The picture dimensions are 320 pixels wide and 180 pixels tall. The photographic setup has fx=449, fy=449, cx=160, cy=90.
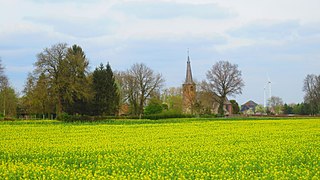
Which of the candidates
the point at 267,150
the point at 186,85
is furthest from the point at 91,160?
the point at 186,85

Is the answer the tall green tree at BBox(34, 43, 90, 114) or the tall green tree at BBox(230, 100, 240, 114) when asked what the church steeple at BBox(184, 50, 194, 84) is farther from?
the tall green tree at BBox(34, 43, 90, 114)

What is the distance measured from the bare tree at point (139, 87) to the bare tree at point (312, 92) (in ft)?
142

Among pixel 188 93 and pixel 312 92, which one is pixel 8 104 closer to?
pixel 188 93

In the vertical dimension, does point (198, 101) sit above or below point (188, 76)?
below

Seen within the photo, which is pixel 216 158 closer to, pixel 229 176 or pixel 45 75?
pixel 229 176

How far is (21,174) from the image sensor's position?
1554 cm

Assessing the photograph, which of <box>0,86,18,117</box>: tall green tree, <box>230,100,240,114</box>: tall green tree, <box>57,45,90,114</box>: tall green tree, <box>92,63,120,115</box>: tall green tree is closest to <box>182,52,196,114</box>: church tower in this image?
<box>92,63,120,115</box>: tall green tree

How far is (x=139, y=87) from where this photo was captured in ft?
323

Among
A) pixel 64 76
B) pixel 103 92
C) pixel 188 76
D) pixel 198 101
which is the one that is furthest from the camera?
pixel 188 76

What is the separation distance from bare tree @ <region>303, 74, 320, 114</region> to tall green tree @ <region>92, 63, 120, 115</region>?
2354 inches

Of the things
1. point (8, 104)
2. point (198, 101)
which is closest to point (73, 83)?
point (8, 104)

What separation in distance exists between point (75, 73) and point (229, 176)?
6075 cm

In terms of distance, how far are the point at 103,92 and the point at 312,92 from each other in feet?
209

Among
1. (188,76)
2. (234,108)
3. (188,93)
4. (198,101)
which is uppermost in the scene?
(188,76)
